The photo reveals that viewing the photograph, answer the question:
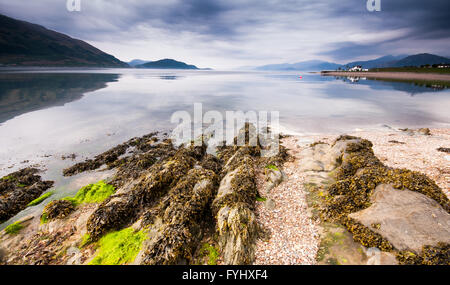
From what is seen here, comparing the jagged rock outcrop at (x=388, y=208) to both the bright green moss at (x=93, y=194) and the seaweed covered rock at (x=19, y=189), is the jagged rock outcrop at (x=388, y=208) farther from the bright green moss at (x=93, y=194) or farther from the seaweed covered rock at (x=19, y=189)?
the seaweed covered rock at (x=19, y=189)

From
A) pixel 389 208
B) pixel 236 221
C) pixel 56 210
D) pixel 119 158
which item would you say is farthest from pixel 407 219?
pixel 119 158

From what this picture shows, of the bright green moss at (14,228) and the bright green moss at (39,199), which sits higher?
the bright green moss at (39,199)

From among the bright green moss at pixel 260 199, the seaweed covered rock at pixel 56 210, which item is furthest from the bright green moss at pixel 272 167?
the seaweed covered rock at pixel 56 210

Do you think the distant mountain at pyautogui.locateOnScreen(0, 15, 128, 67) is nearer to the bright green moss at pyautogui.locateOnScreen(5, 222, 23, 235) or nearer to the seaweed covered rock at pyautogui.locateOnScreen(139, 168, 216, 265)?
the bright green moss at pyautogui.locateOnScreen(5, 222, 23, 235)

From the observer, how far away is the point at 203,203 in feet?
17.3

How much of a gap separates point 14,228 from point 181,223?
16.9ft

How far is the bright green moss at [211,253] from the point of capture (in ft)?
13.5

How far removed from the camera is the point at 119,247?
4.40 meters

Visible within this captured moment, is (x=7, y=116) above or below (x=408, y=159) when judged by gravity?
above

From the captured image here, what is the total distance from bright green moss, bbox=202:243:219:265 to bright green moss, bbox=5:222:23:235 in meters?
5.60

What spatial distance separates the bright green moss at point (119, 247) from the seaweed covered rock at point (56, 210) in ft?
6.78
